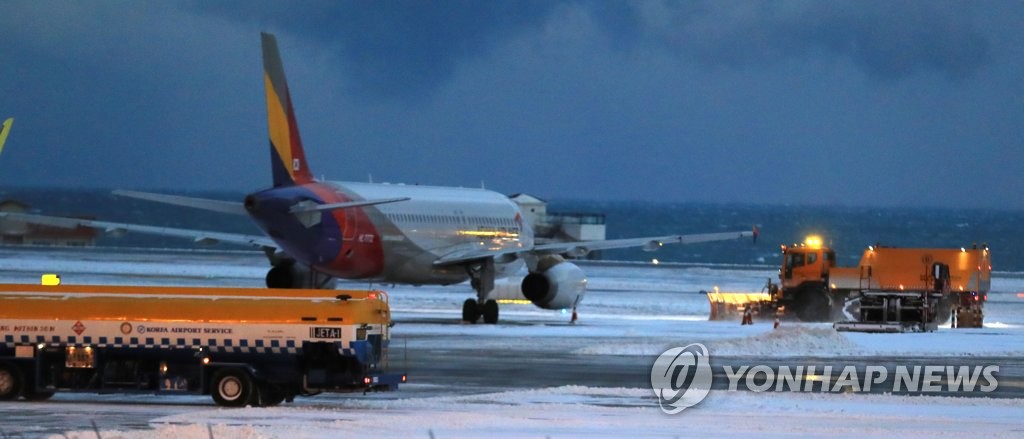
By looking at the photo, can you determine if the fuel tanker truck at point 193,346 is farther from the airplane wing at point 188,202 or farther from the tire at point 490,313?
the tire at point 490,313

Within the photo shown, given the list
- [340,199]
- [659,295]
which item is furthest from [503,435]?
[659,295]

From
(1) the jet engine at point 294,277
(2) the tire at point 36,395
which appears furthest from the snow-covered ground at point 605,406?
(1) the jet engine at point 294,277

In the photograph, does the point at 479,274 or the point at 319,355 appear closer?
the point at 319,355

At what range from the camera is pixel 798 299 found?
4738cm

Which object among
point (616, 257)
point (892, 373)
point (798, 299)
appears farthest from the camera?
point (616, 257)

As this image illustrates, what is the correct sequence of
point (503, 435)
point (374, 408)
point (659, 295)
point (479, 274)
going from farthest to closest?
point (659, 295) < point (479, 274) < point (374, 408) < point (503, 435)

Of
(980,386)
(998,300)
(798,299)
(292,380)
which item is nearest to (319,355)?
(292,380)

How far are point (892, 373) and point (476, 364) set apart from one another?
6420 mm

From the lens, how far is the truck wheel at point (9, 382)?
2075cm

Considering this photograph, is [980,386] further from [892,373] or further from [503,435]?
[503,435]

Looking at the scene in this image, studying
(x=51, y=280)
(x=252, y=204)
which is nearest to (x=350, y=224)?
(x=252, y=204)

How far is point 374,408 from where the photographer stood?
66.2ft

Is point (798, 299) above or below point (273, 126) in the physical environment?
below

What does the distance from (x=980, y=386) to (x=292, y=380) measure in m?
9.97
